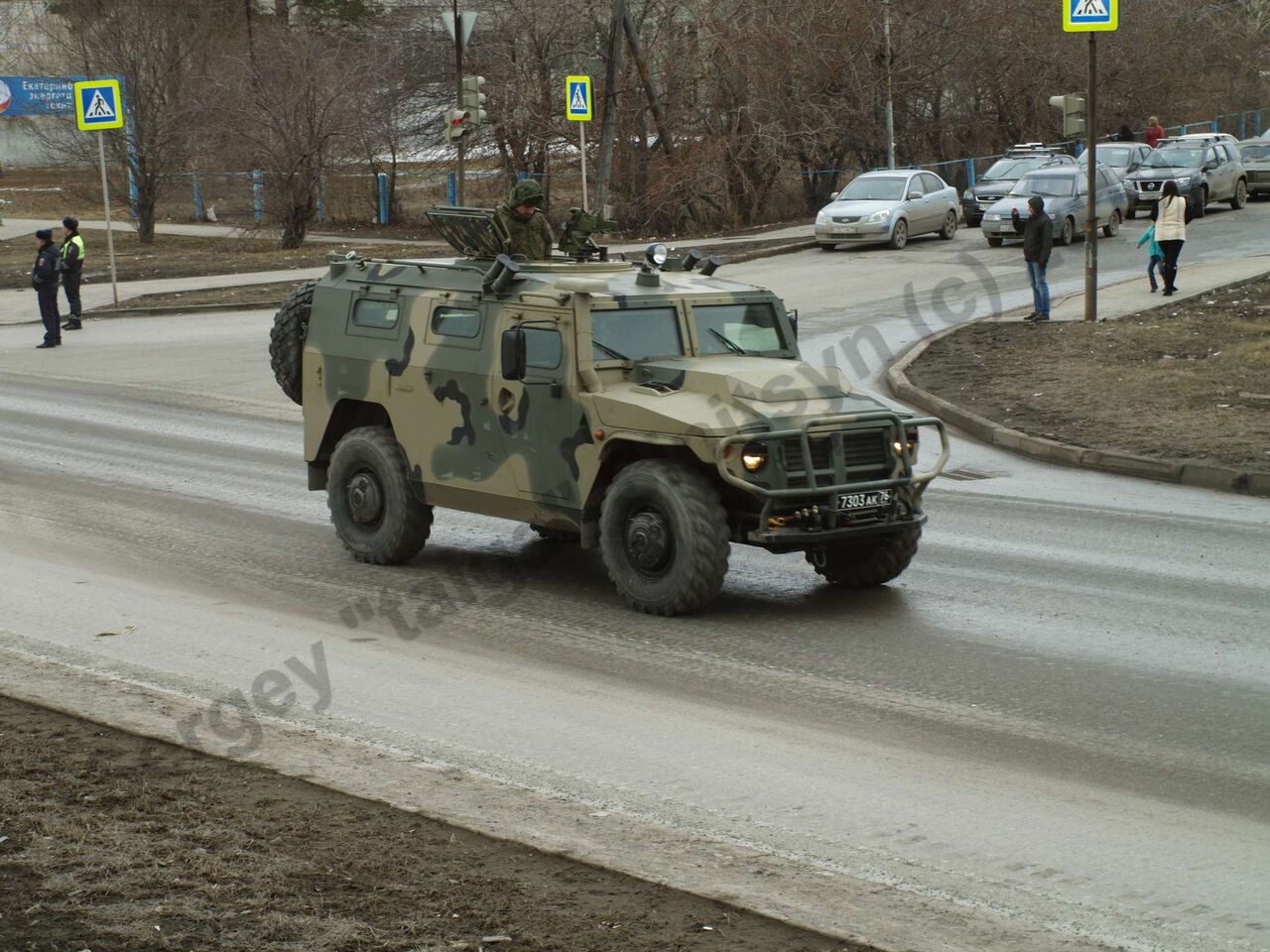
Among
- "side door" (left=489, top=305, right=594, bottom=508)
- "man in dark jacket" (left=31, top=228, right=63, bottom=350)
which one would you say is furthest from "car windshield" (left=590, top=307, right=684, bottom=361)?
"man in dark jacket" (left=31, top=228, right=63, bottom=350)

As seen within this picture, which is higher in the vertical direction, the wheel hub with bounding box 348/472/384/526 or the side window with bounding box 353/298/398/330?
the side window with bounding box 353/298/398/330

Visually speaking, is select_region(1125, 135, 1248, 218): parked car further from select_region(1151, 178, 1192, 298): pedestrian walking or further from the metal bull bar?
the metal bull bar

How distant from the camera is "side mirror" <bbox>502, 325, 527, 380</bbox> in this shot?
1014cm

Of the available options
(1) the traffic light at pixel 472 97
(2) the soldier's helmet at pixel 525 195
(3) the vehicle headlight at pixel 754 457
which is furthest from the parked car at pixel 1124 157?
(3) the vehicle headlight at pixel 754 457

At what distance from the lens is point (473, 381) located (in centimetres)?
1073

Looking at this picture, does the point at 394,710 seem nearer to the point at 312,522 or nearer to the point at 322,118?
the point at 312,522

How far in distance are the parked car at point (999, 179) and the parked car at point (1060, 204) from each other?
2832 mm

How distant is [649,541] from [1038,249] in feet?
49.8

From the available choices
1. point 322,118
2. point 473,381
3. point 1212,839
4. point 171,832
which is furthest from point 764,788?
point 322,118

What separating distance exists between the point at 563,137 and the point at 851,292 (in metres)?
17.1

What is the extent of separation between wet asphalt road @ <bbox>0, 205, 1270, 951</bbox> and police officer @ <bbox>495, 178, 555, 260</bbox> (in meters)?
2.16

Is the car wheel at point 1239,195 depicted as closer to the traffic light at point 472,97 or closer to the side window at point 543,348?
the traffic light at point 472,97

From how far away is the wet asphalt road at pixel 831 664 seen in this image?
6.31 meters

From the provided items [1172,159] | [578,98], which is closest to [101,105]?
[578,98]
